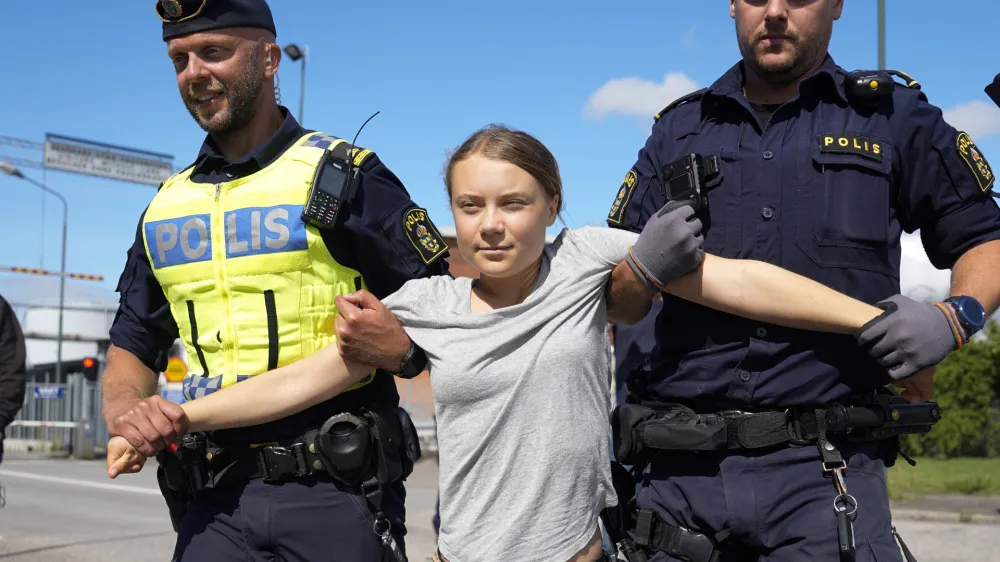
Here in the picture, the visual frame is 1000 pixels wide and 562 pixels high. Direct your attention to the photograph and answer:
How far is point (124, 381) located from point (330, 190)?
95 centimetres

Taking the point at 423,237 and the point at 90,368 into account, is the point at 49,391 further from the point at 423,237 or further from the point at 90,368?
the point at 423,237

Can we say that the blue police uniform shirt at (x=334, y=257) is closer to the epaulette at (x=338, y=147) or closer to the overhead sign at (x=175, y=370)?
the epaulette at (x=338, y=147)

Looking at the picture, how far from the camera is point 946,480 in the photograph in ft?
49.4

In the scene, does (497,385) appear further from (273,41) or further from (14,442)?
(14,442)

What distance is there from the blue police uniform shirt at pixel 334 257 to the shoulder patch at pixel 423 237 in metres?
0.02

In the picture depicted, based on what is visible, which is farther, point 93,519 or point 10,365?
point 93,519

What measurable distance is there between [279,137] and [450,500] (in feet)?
4.59

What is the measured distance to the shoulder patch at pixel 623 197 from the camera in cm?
314

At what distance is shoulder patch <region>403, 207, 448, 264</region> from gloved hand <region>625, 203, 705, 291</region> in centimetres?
81

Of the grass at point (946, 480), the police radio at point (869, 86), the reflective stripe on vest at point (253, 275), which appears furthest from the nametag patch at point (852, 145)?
the grass at point (946, 480)

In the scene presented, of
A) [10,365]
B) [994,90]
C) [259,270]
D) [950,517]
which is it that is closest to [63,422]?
[950,517]

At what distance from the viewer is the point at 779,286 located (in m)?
2.63

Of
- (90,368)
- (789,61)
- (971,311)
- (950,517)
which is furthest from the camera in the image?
(90,368)

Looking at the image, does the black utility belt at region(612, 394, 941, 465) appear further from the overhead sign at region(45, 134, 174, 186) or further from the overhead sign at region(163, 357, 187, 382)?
the overhead sign at region(45, 134, 174, 186)
